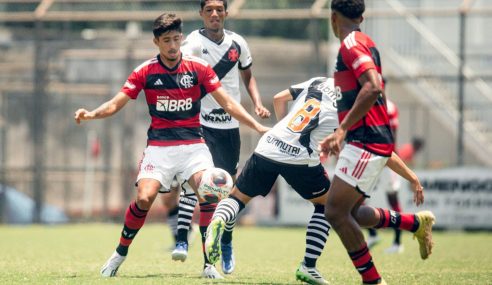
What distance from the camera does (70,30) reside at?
2116 cm

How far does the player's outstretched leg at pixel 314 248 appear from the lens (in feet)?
27.4

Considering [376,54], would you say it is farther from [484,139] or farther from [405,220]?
[484,139]

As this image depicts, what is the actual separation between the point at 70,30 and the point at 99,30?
60cm

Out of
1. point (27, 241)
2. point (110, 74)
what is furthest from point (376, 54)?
point (110, 74)

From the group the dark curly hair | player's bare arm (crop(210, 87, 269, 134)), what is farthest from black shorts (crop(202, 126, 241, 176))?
the dark curly hair

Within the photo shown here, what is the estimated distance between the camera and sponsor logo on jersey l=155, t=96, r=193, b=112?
8930 millimetres

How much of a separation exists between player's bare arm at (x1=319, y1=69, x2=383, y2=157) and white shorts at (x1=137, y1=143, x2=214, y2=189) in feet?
6.22

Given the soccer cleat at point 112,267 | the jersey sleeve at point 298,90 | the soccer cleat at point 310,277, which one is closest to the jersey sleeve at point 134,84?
the jersey sleeve at point 298,90

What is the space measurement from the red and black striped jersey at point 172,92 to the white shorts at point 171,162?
0.23ft

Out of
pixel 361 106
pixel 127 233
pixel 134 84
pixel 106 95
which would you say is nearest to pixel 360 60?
pixel 361 106

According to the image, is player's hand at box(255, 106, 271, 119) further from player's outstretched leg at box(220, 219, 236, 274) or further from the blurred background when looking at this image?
the blurred background

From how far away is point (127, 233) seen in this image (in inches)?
352

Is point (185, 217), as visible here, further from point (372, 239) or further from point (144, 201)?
point (372, 239)

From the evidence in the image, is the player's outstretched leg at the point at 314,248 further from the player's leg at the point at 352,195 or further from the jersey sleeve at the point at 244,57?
the jersey sleeve at the point at 244,57
